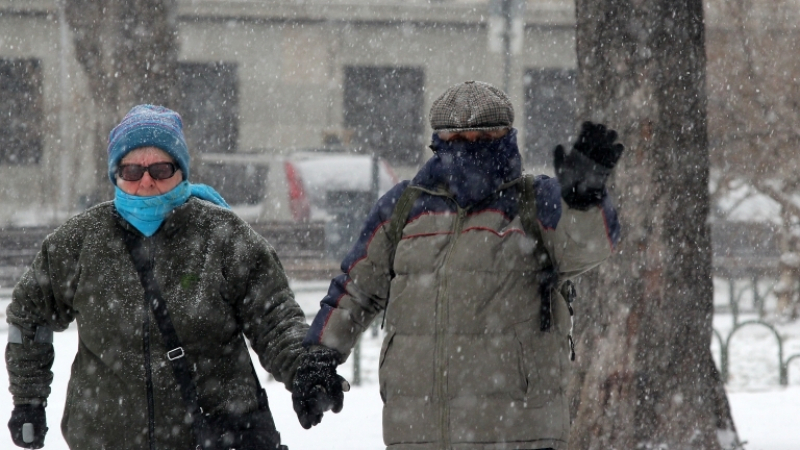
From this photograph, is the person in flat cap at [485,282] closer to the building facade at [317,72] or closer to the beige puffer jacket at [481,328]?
the beige puffer jacket at [481,328]

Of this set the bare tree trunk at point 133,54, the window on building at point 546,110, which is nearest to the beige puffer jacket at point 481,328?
the bare tree trunk at point 133,54

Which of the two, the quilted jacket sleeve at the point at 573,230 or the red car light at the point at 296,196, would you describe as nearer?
the quilted jacket sleeve at the point at 573,230

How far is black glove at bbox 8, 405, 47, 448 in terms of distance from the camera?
3.23 metres

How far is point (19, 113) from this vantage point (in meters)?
23.1

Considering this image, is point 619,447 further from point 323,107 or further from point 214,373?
point 323,107

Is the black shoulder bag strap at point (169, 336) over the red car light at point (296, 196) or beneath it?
beneath

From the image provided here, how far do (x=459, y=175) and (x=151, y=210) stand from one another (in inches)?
34.8

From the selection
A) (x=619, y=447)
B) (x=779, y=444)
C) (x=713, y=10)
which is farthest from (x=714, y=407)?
(x=713, y=10)

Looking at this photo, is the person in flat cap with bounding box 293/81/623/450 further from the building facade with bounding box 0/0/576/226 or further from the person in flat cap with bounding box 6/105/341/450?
the building facade with bounding box 0/0/576/226

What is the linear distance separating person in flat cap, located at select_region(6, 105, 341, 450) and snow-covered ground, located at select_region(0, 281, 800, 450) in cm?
334

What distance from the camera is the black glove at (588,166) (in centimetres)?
290

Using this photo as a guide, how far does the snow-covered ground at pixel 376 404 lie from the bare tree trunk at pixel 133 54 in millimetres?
2222

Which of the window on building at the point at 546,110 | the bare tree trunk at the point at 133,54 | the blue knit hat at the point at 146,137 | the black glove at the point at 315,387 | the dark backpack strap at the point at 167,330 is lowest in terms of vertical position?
the black glove at the point at 315,387

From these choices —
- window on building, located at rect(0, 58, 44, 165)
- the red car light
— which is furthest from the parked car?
window on building, located at rect(0, 58, 44, 165)
